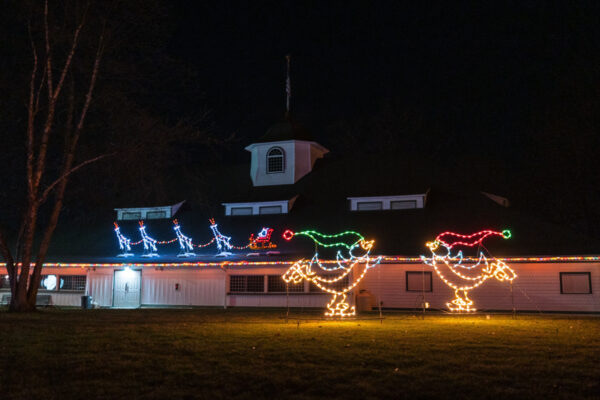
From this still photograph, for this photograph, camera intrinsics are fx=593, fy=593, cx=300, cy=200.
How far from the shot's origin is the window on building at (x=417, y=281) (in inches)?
997

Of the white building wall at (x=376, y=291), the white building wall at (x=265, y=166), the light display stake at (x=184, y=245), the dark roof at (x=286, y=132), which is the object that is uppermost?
the dark roof at (x=286, y=132)

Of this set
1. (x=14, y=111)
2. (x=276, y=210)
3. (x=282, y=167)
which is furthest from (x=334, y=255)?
(x=14, y=111)

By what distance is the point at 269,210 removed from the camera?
29.4 m

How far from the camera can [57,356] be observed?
34.2 ft

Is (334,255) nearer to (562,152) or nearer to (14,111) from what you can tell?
(14,111)

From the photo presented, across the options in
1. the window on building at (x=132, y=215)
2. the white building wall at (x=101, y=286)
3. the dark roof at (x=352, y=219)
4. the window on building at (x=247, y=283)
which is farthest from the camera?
the window on building at (x=132, y=215)

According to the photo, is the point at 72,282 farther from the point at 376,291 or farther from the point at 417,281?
the point at 417,281

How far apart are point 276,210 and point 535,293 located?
1235 cm

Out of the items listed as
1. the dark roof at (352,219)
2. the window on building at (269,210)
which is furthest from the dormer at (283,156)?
the window on building at (269,210)

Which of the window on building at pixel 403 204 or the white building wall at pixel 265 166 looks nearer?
the window on building at pixel 403 204

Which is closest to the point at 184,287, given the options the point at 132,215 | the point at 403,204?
the point at 132,215

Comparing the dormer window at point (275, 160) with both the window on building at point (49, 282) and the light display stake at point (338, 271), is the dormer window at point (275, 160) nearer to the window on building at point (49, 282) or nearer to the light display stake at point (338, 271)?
the light display stake at point (338, 271)

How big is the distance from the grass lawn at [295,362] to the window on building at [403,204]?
482 inches

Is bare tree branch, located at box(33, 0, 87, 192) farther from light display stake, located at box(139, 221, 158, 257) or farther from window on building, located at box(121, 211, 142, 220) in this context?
window on building, located at box(121, 211, 142, 220)
